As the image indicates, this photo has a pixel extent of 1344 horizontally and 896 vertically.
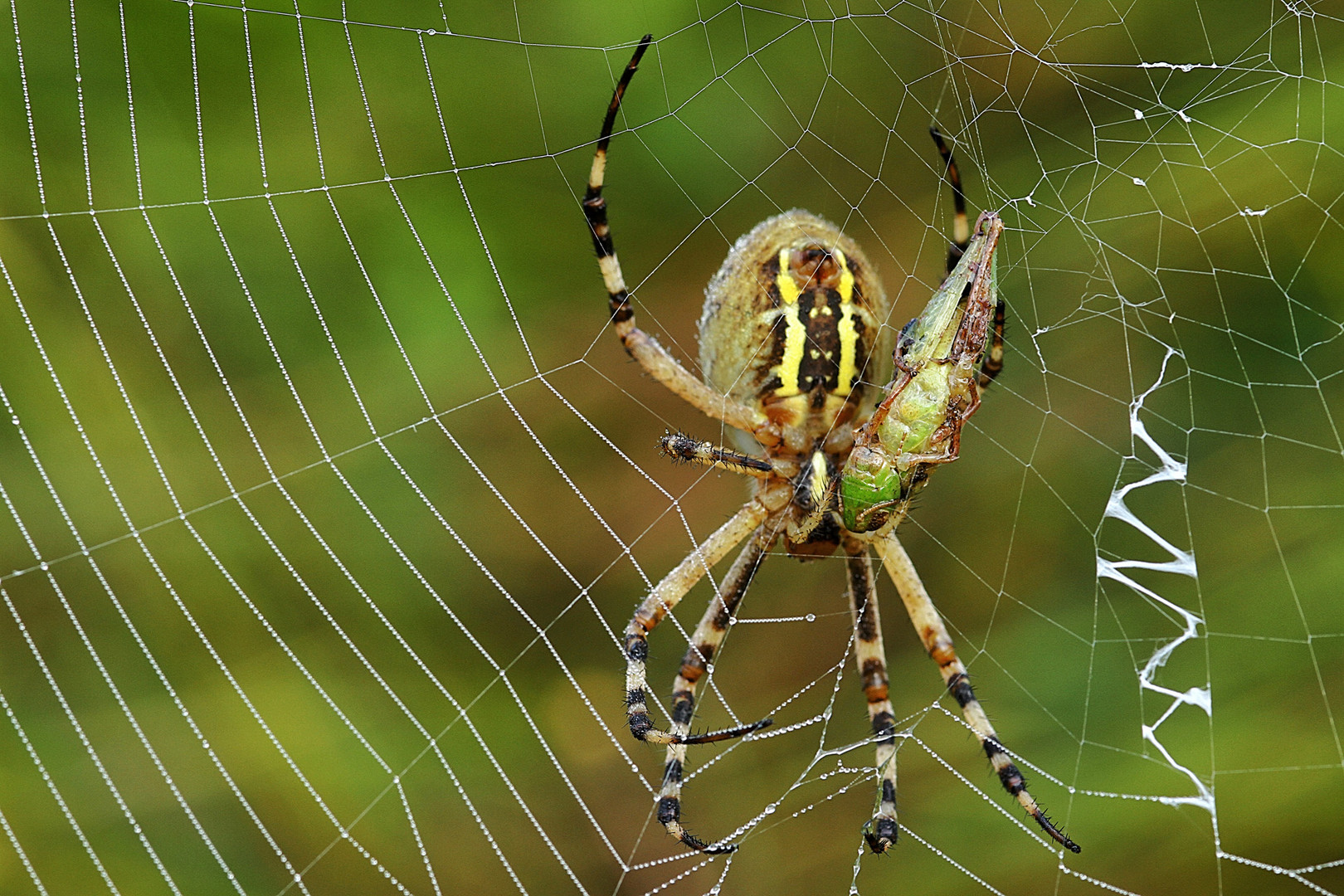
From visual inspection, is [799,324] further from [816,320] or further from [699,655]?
[699,655]

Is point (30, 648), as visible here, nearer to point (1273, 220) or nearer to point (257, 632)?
point (257, 632)

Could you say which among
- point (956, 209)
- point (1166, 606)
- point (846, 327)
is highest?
point (956, 209)

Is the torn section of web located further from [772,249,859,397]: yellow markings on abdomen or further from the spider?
[772,249,859,397]: yellow markings on abdomen

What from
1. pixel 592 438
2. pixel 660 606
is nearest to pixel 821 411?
pixel 660 606

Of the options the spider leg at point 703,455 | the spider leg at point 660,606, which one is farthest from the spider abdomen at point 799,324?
the spider leg at point 660,606

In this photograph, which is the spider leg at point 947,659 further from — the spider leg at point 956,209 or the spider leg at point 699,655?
the spider leg at point 956,209

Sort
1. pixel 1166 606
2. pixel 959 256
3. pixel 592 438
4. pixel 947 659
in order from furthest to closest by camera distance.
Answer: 1. pixel 592 438
2. pixel 1166 606
3. pixel 947 659
4. pixel 959 256

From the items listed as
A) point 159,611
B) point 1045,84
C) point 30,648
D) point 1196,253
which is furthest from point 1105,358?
point 30,648
